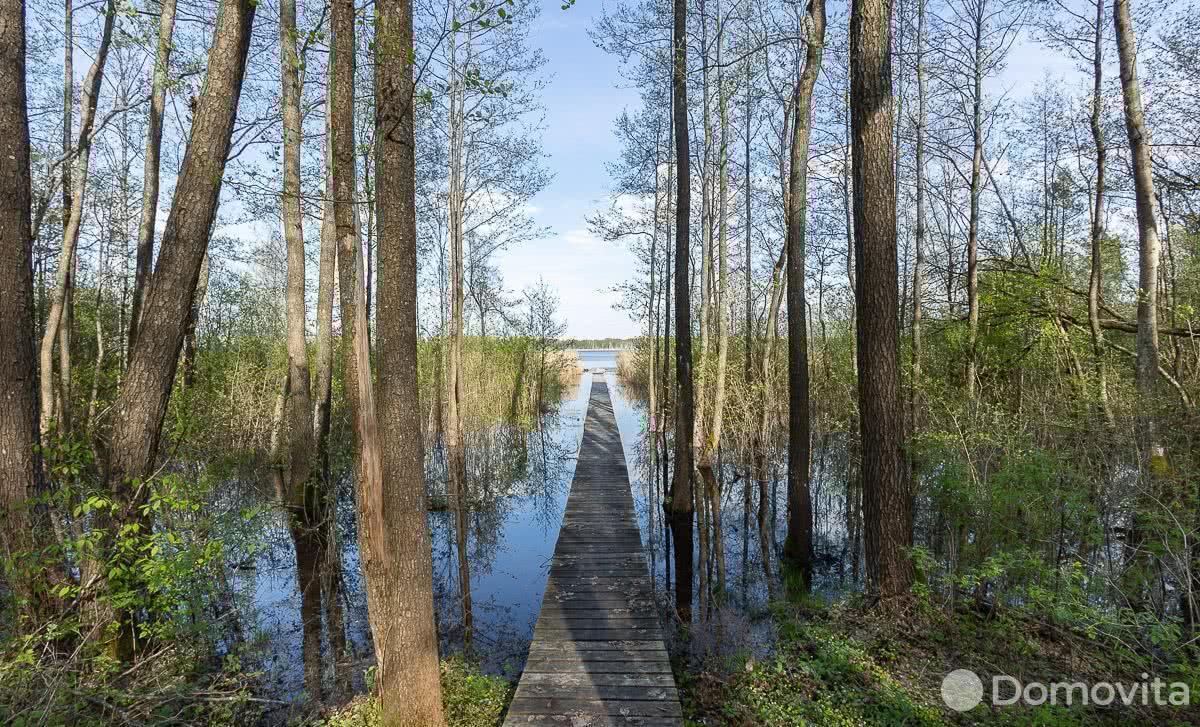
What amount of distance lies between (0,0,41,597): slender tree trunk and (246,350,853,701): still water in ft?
6.96

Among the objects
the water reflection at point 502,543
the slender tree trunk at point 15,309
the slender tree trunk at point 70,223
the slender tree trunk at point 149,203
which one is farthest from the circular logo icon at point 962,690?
the slender tree trunk at point 70,223

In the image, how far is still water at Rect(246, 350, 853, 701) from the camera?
4891mm

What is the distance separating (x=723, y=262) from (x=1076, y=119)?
581 centimetres

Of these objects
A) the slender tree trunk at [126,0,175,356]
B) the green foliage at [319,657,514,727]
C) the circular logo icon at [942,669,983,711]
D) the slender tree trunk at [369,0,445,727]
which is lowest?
the green foliage at [319,657,514,727]

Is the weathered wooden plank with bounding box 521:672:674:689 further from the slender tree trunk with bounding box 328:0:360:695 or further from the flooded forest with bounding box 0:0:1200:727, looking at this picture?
the slender tree trunk with bounding box 328:0:360:695

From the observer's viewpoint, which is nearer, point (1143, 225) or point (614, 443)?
point (1143, 225)

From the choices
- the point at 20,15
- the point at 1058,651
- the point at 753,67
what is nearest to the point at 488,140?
the point at 753,67

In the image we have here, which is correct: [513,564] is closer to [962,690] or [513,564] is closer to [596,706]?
[596,706]

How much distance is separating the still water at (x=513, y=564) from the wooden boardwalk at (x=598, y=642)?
44cm

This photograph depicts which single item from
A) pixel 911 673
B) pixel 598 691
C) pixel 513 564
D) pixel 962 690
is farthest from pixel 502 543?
pixel 962 690

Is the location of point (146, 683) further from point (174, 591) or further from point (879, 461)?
point (879, 461)

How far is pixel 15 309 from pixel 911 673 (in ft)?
19.5

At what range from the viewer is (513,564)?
23.6 ft

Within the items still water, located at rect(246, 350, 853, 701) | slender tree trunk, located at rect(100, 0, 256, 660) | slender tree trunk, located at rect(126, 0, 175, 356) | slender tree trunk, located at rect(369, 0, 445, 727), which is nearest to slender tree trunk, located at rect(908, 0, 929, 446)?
still water, located at rect(246, 350, 853, 701)
